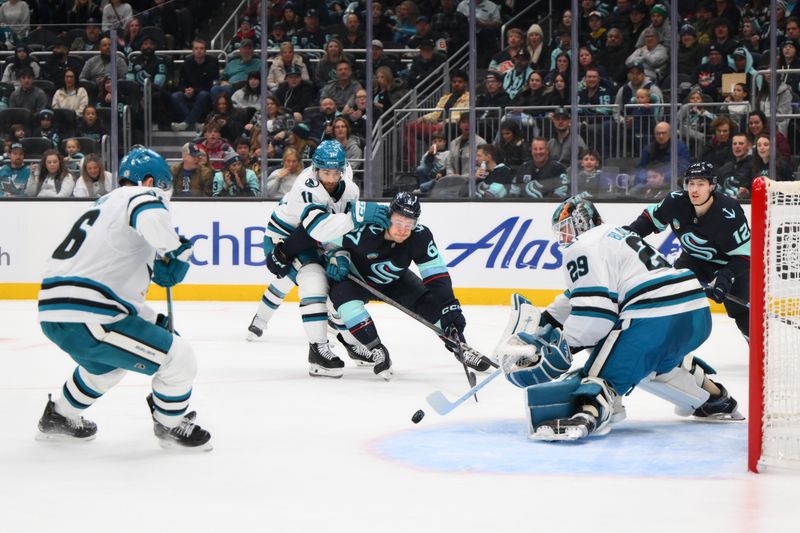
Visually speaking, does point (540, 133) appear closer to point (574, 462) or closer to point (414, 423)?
point (414, 423)

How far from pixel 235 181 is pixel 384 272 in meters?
3.72

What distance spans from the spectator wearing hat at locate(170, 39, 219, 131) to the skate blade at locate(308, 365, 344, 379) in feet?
14.0

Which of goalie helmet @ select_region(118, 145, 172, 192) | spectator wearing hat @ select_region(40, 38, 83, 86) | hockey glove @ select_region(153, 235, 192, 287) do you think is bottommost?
hockey glove @ select_region(153, 235, 192, 287)

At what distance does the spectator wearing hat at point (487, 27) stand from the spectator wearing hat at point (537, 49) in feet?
0.80

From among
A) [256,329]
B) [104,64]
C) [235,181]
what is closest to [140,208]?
[256,329]

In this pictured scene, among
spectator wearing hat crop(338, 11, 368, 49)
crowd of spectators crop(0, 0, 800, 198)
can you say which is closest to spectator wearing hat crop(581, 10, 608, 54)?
crowd of spectators crop(0, 0, 800, 198)

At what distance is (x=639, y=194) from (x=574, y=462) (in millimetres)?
4980

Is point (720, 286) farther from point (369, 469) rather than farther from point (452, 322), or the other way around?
point (369, 469)

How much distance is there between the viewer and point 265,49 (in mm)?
9164

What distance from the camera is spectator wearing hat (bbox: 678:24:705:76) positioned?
854 centimetres

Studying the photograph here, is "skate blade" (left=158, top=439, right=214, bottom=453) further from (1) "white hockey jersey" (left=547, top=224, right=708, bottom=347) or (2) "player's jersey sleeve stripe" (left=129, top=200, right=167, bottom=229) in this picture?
(1) "white hockey jersey" (left=547, top=224, right=708, bottom=347)

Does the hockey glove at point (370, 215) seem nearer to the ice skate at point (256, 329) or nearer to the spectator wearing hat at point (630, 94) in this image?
the ice skate at point (256, 329)

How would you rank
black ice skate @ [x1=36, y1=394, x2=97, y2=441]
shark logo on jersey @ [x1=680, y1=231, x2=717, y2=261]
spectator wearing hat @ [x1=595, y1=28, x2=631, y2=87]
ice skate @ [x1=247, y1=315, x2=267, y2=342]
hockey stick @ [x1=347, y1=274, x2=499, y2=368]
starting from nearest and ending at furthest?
1. black ice skate @ [x1=36, y1=394, x2=97, y2=441]
2. hockey stick @ [x1=347, y1=274, x2=499, y2=368]
3. shark logo on jersey @ [x1=680, y1=231, x2=717, y2=261]
4. ice skate @ [x1=247, y1=315, x2=267, y2=342]
5. spectator wearing hat @ [x1=595, y1=28, x2=631, y2=87]

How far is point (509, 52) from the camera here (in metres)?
9.00
